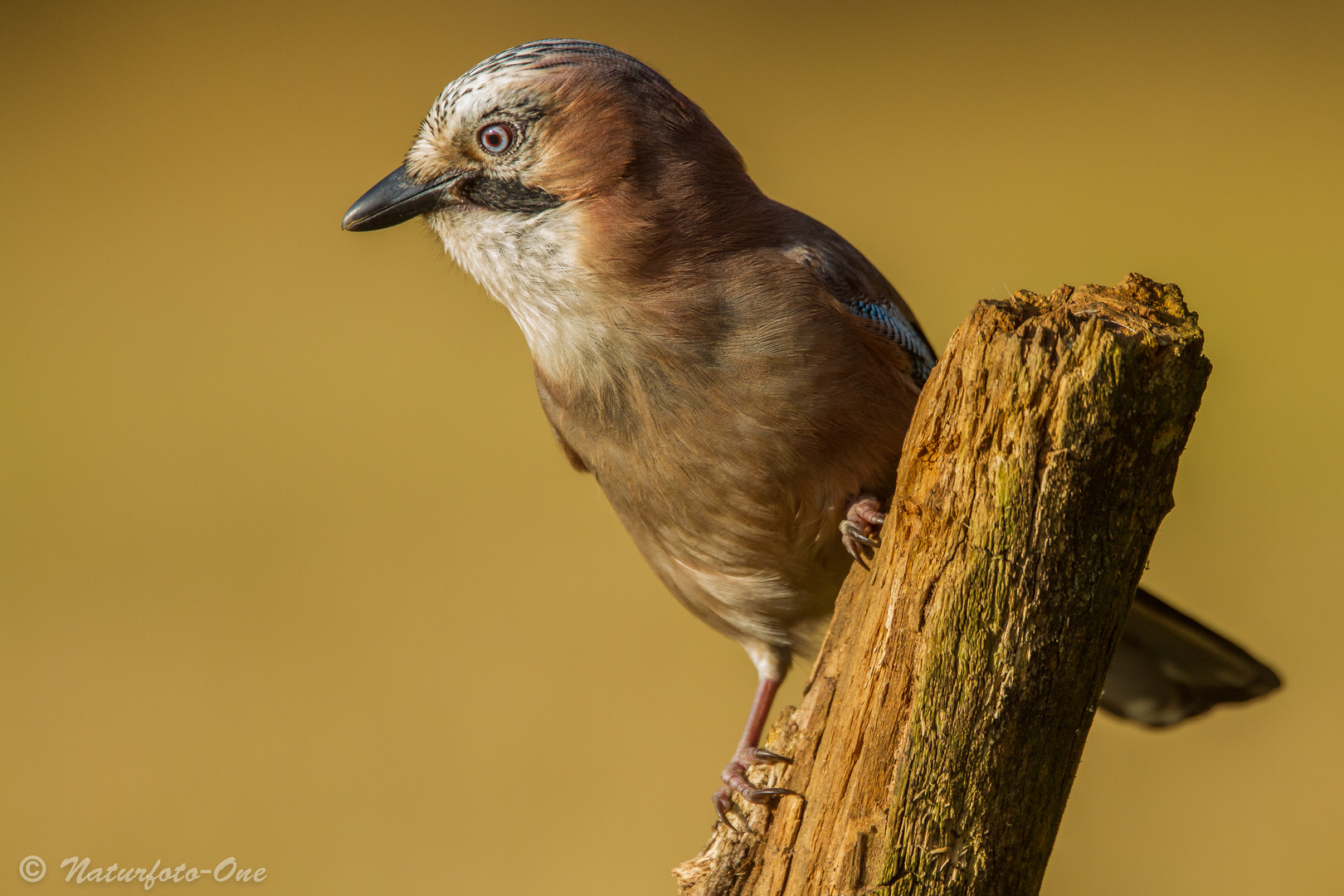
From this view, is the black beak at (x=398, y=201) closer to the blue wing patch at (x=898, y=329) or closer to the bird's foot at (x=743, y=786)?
the blue wing patch at (x=898, y=329)

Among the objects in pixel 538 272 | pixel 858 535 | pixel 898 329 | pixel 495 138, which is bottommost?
pixel 858 535

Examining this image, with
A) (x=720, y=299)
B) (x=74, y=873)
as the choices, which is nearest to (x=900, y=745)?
(x=720, y=299)

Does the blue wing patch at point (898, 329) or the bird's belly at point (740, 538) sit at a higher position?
the blue wing patch at point (898, 329)

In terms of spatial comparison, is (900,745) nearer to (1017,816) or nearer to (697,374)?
(1017,816)

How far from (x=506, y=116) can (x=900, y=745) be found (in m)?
1.51

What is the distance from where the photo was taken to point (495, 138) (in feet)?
7.14

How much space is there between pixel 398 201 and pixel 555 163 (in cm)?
38

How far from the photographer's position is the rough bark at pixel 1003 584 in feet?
5.04

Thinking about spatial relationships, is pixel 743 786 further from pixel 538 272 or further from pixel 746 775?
pixel 538 272

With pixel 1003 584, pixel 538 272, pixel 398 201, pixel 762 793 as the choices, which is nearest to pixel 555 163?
pixel 538 272

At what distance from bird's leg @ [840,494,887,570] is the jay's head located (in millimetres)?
678

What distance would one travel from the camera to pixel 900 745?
1.70 m

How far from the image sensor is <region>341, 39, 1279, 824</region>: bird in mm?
2107

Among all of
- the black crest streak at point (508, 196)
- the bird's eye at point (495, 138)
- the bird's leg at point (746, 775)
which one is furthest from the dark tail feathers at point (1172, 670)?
the bird's eye at point (495, 138)
